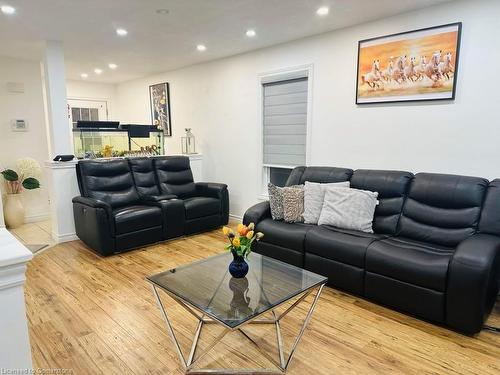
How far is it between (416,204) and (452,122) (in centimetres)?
85

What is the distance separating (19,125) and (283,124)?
4.15m

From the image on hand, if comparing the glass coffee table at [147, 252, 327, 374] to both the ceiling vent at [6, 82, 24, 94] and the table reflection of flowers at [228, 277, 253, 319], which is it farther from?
the ceiling vent at [6, 82, 24, 94]

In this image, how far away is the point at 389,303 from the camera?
2.57m

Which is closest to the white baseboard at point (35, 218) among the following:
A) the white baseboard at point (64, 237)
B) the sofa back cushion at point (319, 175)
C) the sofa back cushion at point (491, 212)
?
the white baseboard at point (64, 237)

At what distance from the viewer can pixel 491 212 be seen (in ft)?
8.55

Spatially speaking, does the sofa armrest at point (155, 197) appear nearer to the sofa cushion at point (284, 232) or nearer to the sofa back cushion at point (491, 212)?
the sofa cushion at point (284, 232)

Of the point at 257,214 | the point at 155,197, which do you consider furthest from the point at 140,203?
the point at 257,214

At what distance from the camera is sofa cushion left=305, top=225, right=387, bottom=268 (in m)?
2.71

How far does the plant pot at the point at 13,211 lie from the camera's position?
496cm

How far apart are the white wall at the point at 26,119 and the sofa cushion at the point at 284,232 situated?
4.12m

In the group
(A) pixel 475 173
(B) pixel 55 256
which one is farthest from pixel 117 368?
(A) pixel 475 173

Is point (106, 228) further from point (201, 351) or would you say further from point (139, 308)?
point (201, 351)

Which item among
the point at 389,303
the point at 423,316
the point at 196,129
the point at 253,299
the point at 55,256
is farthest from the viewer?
the point at 196,129

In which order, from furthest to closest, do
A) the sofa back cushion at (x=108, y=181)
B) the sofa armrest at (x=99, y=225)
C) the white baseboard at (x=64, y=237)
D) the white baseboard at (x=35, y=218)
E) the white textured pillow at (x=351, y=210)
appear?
the white baseboard at (x=35, y=218)
the white baseboard at (x=64, y=237)
the sofa back cushion at (x=108, y=181)
the sofa armrest at (x=99, y=225)
the white textured pillow at (x=351, y=210)
